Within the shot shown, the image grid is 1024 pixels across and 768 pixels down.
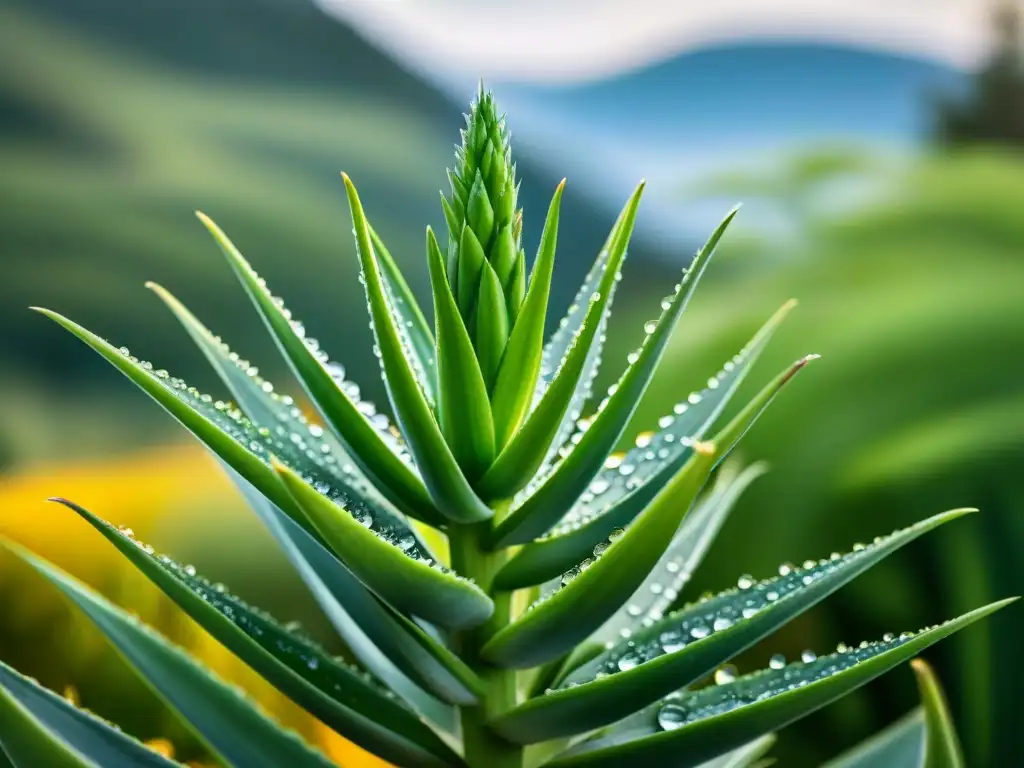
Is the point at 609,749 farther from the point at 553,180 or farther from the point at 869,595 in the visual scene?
the point at 553,180

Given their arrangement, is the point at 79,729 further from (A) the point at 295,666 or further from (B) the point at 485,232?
(B) the point at 485,232

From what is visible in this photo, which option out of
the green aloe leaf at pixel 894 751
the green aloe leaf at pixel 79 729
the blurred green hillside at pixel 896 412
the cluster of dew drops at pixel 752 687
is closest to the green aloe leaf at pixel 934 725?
the cluster of dew drops at pixel 752 687

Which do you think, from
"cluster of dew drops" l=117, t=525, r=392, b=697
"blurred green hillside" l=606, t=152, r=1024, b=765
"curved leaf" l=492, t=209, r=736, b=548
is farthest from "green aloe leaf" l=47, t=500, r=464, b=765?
"blurred green hillside" l=606, t=152, r=1024, b=765

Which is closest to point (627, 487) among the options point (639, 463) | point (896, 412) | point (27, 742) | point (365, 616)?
point (639, 463)

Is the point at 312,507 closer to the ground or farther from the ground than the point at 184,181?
closer to the ground

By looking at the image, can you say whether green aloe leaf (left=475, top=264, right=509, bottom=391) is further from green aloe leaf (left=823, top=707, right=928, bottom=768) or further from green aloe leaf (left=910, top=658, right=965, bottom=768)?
green aloe leaf (left=823, top=707, right=928, bottom=768)

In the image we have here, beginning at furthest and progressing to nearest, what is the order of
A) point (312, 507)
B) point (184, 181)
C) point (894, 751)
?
point (184, 181) → point (894, 751) → point (312, 507)
